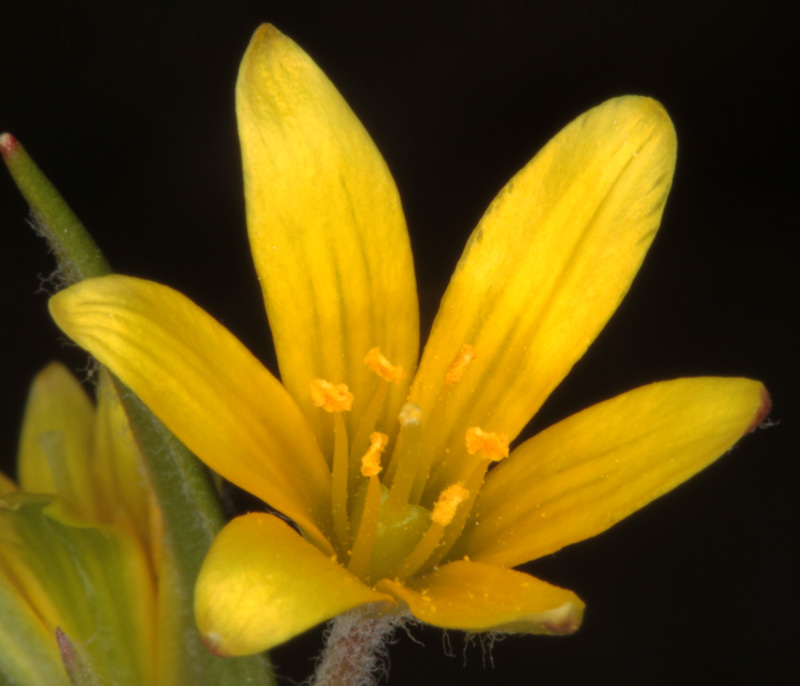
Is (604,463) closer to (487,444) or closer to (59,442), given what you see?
(487,444)

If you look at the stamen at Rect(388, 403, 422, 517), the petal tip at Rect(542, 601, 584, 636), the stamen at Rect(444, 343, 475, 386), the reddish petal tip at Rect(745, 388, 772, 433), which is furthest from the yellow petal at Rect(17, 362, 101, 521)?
the reddish petal tip at Rect(745, 388, 772, 433)

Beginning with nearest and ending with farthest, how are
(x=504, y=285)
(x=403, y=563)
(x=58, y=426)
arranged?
(x=403, y=563) → (x=504, y=285) → (x=58, y=426)

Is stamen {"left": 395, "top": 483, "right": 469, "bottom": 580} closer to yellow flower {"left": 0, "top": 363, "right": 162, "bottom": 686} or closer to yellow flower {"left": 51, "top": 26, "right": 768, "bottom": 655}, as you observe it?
Answer: yellow flower {"left": 51, "top": 26, "right": 768, "bottom": 655}

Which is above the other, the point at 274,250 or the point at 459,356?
the point at 274,250

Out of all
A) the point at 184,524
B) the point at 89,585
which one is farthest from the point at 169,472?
the point at 89,585

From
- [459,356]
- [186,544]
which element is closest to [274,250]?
[459,356]

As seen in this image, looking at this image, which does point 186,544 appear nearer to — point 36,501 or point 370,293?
point 36,501
